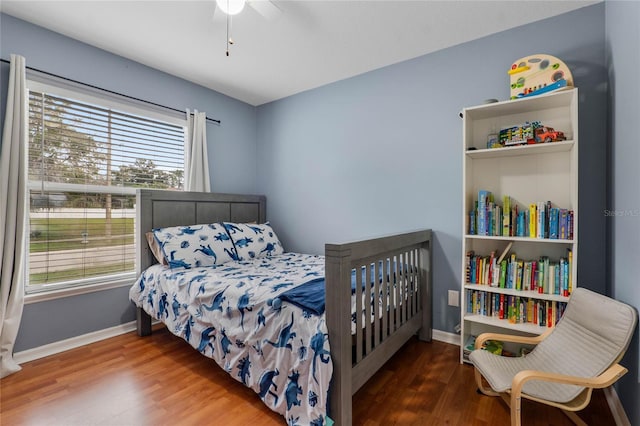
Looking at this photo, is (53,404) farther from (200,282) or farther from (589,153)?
(589,153)

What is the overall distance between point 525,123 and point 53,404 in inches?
131

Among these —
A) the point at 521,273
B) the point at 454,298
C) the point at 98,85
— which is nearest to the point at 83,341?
the point at 98,85

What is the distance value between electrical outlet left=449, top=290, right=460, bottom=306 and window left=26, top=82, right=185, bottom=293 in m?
2.75

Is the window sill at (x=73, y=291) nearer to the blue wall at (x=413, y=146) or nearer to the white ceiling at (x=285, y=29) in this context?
the blue wall at (x=413, y=146)

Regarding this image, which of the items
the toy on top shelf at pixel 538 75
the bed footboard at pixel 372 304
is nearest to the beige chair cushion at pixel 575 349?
the bed footboard at pixel 372 304

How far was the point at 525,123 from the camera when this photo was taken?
2102mm

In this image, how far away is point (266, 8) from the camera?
1.80 meters


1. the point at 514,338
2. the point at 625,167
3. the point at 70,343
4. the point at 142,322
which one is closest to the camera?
the point at 625,167

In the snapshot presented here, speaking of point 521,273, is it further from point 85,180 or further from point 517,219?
point 85,180

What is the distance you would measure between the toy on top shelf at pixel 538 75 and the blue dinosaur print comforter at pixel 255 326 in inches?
71.6

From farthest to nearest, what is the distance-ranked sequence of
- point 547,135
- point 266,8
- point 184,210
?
point 184,210
point 547,135
point 266,8

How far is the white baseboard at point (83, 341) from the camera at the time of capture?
2193 mm

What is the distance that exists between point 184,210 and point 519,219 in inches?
109

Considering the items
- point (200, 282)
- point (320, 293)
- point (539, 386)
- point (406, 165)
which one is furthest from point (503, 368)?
point (200, 282)
